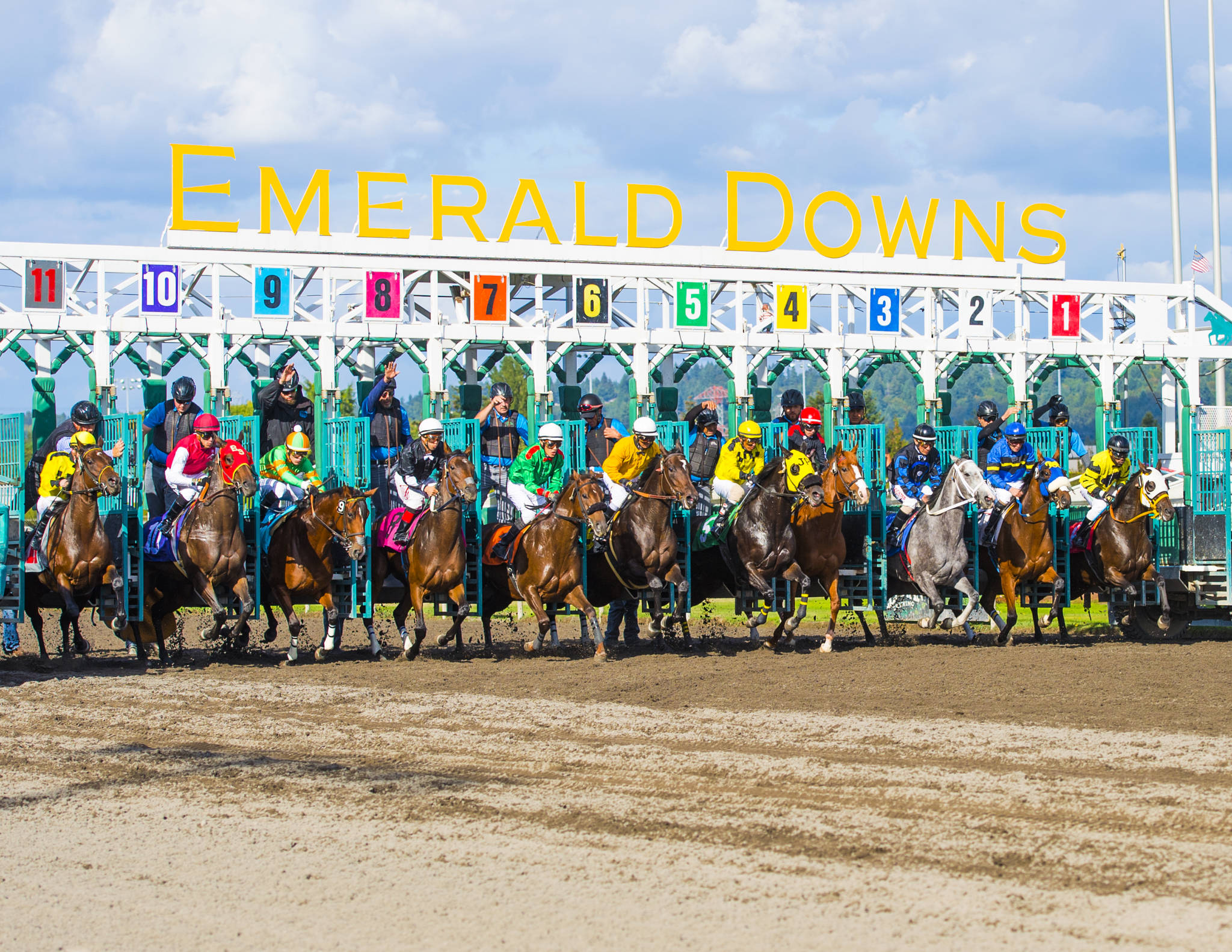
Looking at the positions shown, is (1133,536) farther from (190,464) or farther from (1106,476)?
(190,464)

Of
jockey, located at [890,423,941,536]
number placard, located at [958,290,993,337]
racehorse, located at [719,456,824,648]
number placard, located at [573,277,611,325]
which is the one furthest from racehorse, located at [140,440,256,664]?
number placard, located at [958,290,993,337]

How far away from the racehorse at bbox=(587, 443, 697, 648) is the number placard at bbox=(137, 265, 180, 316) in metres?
13.9

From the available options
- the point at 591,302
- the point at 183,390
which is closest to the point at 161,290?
the point at 591,302

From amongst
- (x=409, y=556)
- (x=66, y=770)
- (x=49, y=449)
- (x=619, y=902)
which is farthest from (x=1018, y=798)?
(x=49, y=449)

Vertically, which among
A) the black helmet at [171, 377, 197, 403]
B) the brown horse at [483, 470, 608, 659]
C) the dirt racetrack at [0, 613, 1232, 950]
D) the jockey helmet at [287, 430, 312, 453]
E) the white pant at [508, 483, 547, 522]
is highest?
the black helmet at [171, 377, 197, 403]

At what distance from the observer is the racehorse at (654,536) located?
12.9 metres

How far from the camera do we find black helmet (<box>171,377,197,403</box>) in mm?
13930

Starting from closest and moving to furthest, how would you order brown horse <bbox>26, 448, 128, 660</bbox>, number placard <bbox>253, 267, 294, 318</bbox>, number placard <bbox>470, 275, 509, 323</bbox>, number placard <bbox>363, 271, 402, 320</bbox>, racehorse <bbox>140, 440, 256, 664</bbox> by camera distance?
brown horse <bbox>26, 448, 128, 660</bbox>
racehorse <bbox>140, 440, 256, 664</bbox>
number placard <bbox>253, 267, 294, 318</bbox>
number placard <bbox>363, 271, 402, 320</bbox>
number placard <bbox>470, 275, 509, 323</bbox>

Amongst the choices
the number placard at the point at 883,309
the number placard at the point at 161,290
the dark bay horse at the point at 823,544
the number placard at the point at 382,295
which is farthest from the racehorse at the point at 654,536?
the number placard at the point at 883,309

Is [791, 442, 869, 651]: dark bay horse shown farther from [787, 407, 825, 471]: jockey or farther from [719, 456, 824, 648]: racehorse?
[787, 407, 825, 471]: jockey

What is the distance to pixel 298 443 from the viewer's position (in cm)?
1327

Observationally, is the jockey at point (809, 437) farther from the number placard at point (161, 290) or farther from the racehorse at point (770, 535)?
the number placard at point (161, 290)

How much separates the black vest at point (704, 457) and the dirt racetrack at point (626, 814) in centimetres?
309

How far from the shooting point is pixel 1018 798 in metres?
6.71
